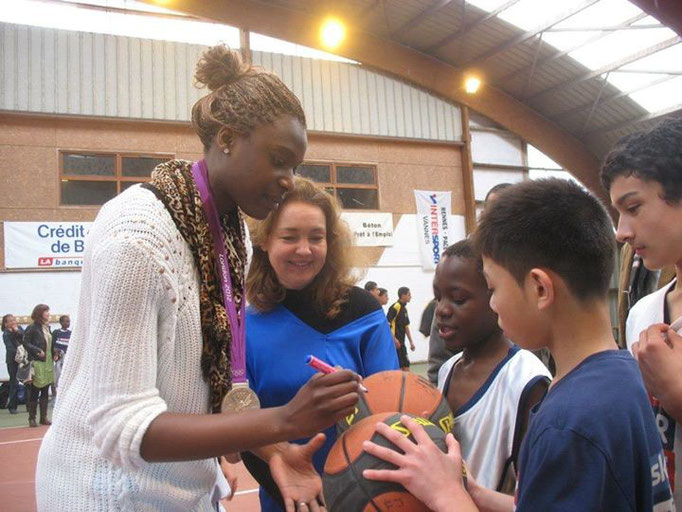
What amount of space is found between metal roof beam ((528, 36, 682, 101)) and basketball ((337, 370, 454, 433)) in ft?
49.3

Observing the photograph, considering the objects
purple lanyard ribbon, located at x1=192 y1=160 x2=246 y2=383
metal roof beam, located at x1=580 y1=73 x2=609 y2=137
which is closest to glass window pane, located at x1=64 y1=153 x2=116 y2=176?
metal roof beam, located at x1=580 y1=73 x2=609 y2=137

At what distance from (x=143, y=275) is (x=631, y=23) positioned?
15.3 metres

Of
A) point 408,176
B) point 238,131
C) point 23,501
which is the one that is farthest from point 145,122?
point 238,131

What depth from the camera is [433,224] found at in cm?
1672

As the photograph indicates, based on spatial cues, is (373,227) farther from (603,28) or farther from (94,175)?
(603,28)

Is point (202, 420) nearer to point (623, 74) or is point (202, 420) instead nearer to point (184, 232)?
point (184, 232)

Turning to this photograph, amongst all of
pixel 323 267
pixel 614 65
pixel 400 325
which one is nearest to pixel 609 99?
pixel 614 65

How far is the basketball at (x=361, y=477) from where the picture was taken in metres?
1.34

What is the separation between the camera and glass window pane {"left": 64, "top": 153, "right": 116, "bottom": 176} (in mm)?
13383

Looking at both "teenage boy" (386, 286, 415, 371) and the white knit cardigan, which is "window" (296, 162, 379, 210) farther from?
the white knit cardigan

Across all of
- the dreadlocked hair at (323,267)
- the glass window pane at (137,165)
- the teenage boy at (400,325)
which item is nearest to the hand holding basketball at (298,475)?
the dreadlocked hair at (323,267)

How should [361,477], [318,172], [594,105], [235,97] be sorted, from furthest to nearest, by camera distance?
[594,105]
[318,172]
[235,97]
[361,477]

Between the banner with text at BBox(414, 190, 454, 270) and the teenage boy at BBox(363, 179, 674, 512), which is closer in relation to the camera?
the teenage boy at BBox(363, 179, 674, 512)

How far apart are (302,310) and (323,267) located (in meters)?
0.20
